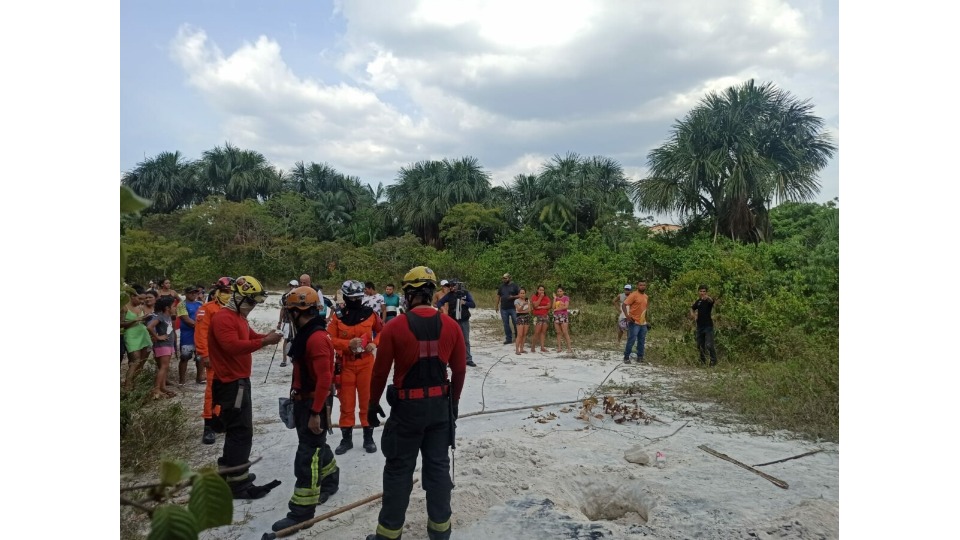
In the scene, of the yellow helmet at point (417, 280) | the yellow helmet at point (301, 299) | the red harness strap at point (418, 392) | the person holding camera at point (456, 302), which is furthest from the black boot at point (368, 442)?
the person holding camera at point (456, 302)

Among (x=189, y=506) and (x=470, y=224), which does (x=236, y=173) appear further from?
(x=189, y=506)

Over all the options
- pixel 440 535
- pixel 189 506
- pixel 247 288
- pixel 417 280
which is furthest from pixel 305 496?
pixel 189 506

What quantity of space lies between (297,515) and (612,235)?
Result: 23229mm

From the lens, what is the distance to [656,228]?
78.3 ft

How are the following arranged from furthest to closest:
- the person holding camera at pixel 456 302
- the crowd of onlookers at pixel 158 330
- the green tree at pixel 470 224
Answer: the green tree at pixel 470 224
the person holding camera at pixel 456 302
the crowd of onlookers at pixel 158 330

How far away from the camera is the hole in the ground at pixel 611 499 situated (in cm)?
436

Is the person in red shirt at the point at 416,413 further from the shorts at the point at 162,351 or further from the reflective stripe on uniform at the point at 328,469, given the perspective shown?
the shorts at the point at 162,351

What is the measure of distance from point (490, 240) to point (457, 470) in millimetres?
26787

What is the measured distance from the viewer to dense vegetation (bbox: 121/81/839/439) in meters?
9.27

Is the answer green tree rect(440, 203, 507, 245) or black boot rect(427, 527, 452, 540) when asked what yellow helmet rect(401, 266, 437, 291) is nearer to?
black boot rect(427, 527, 452, 540)

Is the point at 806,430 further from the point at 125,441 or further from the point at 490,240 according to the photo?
the point at 490,240

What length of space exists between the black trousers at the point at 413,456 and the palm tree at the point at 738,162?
19.3 meters

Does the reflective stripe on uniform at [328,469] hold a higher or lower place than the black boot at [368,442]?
higher

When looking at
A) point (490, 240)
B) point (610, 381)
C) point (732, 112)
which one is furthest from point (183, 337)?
point (490, 240)
